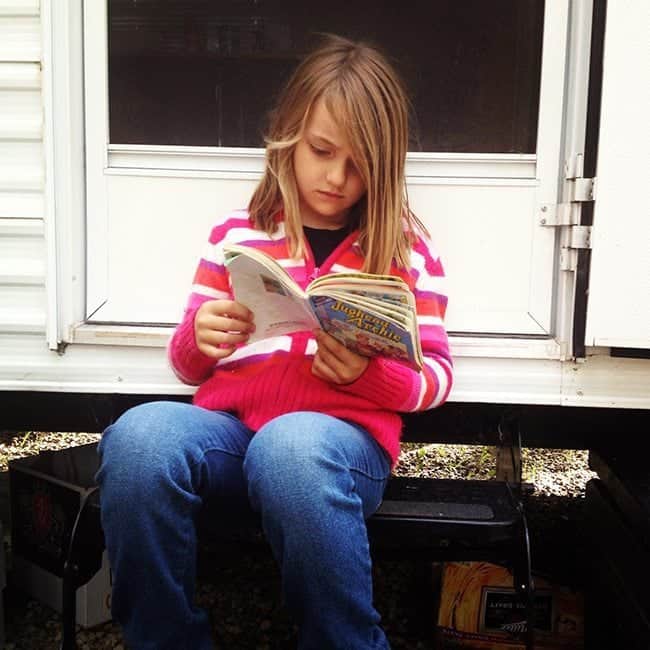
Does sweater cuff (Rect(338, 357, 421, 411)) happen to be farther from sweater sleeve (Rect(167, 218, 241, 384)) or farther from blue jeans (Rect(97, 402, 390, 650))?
sweater sleeve (Rect(167, 218, 241, 384))

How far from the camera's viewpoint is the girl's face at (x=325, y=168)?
62.5 inches

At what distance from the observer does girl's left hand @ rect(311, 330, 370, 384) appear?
1.42 metres

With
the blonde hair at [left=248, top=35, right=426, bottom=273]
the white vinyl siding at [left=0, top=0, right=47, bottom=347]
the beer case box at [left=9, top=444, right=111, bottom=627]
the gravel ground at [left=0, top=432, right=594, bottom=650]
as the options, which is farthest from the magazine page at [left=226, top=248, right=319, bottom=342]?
the beer case box at [left=9, top=444, right=111, bottom=627]

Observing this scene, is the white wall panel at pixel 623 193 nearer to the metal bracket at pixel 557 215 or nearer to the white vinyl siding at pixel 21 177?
the metal bracket at pixel 557 215

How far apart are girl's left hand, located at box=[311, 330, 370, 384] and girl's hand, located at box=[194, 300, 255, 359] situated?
5.8 inches

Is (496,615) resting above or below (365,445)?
below

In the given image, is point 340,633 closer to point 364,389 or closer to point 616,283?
point 364,389

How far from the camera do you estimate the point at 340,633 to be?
1.24 meters

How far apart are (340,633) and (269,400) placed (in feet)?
1.73

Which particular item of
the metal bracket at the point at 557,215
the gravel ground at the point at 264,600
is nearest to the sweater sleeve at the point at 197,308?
the gravel ground at the point at 264,600

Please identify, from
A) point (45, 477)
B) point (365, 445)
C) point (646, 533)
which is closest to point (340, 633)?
point (365, 445)

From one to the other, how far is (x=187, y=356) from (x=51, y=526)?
89 centimetres

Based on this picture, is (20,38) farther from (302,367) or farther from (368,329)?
(368,329)

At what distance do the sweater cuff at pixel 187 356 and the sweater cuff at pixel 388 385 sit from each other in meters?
0.33
